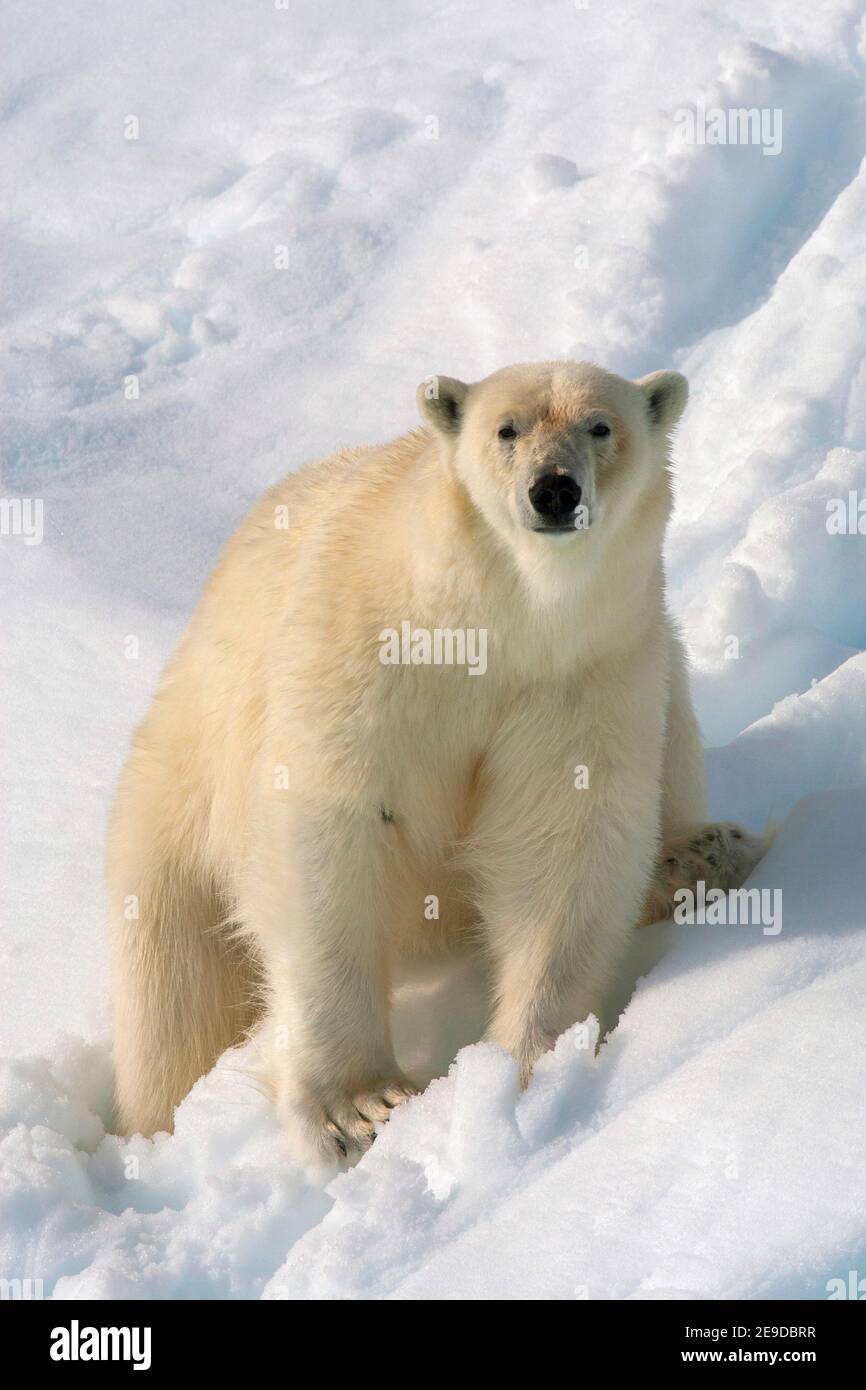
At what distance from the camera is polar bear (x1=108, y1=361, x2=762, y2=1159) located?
3562 millimetres

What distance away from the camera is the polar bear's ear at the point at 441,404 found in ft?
12.0

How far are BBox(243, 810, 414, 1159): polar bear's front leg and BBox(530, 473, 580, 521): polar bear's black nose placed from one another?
772 mm

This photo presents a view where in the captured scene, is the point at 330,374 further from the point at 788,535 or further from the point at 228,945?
the point at 228,945

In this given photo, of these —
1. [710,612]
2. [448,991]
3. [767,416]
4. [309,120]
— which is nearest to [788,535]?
[710,612]

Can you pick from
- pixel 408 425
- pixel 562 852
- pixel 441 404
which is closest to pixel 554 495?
pixel 441 404

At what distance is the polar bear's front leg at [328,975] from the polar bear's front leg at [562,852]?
10.8 inches

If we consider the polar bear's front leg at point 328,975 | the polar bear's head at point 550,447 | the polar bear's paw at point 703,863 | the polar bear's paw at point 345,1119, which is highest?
the polar bear's head at point 550,447

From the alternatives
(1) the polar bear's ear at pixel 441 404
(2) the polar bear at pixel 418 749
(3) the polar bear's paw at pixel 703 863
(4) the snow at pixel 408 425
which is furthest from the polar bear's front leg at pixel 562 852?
(1) the polar bear's ear at pixel 441 404

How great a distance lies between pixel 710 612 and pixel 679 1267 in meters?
2.82

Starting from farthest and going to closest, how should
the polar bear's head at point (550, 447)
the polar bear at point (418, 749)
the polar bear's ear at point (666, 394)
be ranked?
the polar bear's ear at point (666, 394) → the polar bear at point (418, 749) → the polar bear's head at point (550, 447)

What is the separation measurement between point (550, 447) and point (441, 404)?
1.11 feet

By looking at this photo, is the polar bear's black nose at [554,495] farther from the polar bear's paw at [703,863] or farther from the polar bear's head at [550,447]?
the polar bear's paw at [703,863]
